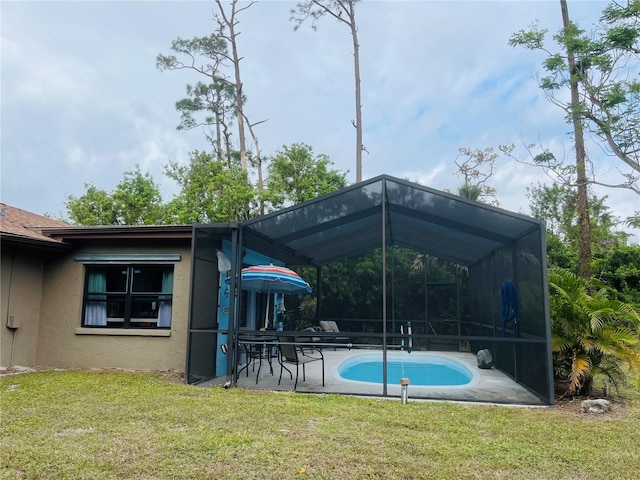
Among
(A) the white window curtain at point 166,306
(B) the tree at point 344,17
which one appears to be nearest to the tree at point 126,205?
(B) the tree at point 344,17

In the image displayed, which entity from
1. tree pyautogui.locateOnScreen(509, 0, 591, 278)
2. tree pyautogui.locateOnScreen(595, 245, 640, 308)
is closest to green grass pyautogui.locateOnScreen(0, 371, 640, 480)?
tree pyautogui.locateOnScreen(509, 0, 591, 278)

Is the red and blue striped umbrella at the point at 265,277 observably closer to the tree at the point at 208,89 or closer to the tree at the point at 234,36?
the tree at the point at 234,36

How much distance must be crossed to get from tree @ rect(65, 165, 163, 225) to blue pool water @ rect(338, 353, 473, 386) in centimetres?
1286

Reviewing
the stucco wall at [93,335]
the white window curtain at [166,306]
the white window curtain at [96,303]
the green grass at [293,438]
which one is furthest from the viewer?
the white window curtain at [96,303]

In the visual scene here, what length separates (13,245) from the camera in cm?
852

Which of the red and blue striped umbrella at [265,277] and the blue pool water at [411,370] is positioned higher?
the red and blue striped umbrella at [265,277]

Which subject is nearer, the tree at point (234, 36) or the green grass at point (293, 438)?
the green grass at point (293, 438)

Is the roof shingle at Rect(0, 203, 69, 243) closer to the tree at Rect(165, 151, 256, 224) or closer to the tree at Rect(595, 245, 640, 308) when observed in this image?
the tree at Rect(165, 151, 256, 224)

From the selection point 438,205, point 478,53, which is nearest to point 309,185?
point 478,53

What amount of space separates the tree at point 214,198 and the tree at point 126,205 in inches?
47.9

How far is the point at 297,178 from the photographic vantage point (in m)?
17.9

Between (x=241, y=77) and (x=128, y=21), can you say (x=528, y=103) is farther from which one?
(x=128, y=21)

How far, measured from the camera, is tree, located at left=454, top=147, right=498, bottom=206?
24.5m

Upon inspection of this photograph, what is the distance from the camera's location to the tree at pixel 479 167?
24.5 m
